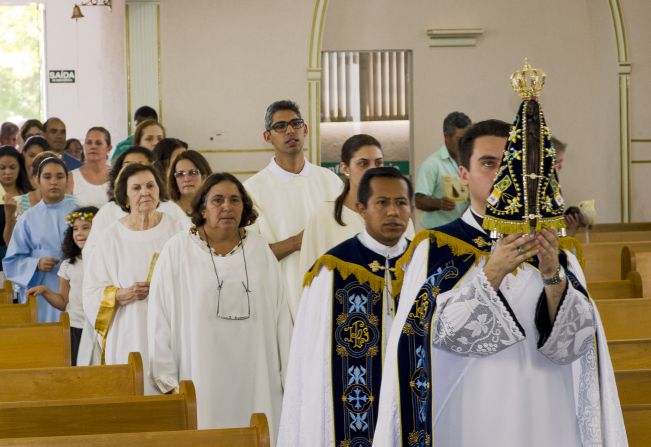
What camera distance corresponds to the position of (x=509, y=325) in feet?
10.9

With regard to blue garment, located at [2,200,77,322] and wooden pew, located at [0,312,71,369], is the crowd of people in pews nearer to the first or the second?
blue garment, located at [2,200,77,322]

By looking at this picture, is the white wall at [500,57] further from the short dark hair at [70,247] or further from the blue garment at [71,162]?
the short dark hair at [70,247]

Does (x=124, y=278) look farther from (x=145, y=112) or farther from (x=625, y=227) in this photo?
(x=625, y=227)

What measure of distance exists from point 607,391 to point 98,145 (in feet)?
23.0

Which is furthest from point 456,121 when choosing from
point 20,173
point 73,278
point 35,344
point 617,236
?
point 35,344

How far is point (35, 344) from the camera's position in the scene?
6359 millimetres

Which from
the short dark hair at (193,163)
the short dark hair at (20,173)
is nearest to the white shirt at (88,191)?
the short dark hair at (20,173)

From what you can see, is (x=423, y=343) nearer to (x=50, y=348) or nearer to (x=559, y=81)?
(x=50, y=348)

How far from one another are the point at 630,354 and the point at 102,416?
8.70ft

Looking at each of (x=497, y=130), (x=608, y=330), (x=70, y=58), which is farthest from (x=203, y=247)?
(x=70, y=58)

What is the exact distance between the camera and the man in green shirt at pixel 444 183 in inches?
370

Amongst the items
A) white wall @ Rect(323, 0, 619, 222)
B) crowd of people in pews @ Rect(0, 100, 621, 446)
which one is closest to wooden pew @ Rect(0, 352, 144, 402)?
crowd of people in pews @ Rect(0, 100, 621, 446)

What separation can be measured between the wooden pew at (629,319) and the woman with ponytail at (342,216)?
1326 mm

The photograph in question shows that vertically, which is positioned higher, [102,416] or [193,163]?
[193,163]
